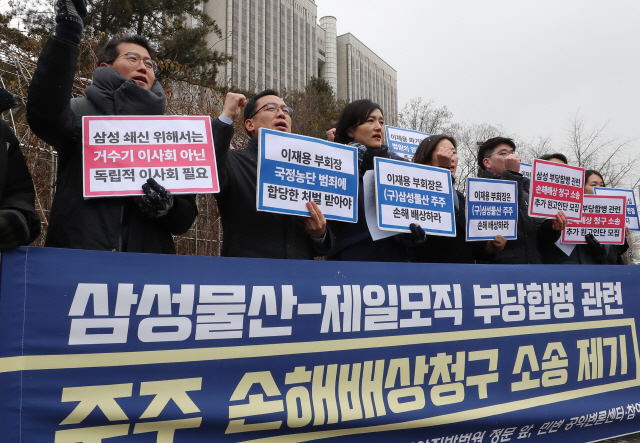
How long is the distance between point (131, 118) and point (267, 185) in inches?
26.1

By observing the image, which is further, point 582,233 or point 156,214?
point 582,233

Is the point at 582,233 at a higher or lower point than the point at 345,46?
lower

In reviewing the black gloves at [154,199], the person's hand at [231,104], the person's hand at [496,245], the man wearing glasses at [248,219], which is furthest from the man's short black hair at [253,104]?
the person's hand at [496,245]

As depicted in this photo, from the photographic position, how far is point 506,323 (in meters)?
2.89

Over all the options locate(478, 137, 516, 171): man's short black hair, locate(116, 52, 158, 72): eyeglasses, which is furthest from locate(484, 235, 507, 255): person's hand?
locate(116, 52, 158, 72): eyeglasses

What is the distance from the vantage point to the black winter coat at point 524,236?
361 centimetres

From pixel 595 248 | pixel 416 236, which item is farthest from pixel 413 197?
pixel 595 248

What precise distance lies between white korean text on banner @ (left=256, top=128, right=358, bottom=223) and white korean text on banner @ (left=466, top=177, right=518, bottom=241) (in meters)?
0.92

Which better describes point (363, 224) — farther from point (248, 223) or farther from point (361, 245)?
point (248, 223)

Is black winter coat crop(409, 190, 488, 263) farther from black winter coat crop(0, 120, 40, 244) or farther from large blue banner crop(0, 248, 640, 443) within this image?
black winter coat crop(0, 120, 40, 244)

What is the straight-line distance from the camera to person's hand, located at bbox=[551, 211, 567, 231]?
372cm

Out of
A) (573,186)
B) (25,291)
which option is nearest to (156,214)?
(25,291)

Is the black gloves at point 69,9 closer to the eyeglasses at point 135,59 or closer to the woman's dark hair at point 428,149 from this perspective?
the eyeglasses at point 135,59

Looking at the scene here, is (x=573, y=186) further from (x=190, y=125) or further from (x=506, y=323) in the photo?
(x=190, y=125)
